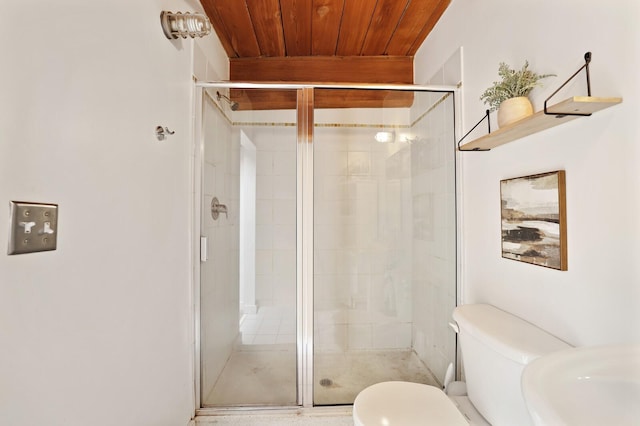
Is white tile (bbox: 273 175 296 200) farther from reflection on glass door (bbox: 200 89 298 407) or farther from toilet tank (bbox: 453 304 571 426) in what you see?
toilet tank (bbox: 453 304 571 426)

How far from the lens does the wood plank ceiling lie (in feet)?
6.03

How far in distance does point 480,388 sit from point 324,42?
2277 mm

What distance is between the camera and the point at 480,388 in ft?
3.89

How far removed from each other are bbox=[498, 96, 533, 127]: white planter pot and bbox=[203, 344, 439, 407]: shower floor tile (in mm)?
1461

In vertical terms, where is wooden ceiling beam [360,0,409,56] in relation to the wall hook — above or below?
above

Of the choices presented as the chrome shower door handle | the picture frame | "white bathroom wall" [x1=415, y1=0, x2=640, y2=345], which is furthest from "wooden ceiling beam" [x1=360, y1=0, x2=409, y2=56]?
the chrome shower door handle

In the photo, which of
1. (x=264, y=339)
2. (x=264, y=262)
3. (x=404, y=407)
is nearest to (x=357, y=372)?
(x=264, y=339)

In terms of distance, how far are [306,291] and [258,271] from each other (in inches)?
12.4

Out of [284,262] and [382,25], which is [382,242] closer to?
[284,262]

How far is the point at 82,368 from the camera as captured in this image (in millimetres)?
869

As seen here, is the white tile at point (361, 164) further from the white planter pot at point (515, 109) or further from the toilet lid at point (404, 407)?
the toilet lid at point (404, 407)

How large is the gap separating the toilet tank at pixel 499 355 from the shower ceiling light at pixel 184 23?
1.67 m

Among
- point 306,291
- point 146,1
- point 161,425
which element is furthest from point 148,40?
point 161,425

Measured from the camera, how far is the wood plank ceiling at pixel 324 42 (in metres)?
1.84
